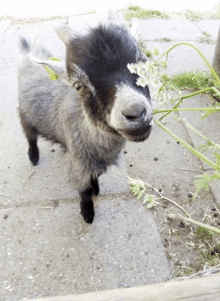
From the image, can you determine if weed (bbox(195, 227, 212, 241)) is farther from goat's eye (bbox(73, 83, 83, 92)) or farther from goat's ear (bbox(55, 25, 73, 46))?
goat's ear (bbox(55, 25, 73, 46))

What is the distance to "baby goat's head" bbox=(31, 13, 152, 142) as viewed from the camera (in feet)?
4.87

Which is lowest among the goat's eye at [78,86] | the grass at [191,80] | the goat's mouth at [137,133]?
the grass at [191,80]

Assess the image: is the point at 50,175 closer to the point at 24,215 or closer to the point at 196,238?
the point at 24,215

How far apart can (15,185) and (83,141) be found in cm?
114

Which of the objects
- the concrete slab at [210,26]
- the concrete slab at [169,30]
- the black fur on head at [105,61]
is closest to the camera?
the black fur on head at [105,61]

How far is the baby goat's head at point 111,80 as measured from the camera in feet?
4.87

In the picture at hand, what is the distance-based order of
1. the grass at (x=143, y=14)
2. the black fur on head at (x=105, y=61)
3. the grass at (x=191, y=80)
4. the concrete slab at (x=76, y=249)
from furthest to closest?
the grass at (x=143, y=14) < the grass at (x=191, y=80) < the concrete slab at (x=76, y=249) < the black fur on head at (x=105, y=61)

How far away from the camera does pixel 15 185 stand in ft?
9.25

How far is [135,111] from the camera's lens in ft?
4.70

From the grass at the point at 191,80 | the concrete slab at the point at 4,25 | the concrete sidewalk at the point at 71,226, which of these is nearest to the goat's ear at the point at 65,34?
the concrete sidewalk at the point at 71,226

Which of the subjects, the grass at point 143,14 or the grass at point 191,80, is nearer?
the grass at point 191,80

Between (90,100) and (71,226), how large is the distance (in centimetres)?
131

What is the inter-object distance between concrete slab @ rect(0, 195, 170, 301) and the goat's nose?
4.30 feet

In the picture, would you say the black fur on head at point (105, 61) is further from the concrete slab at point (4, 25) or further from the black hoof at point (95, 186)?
the concrete slab at point (4, 25)
